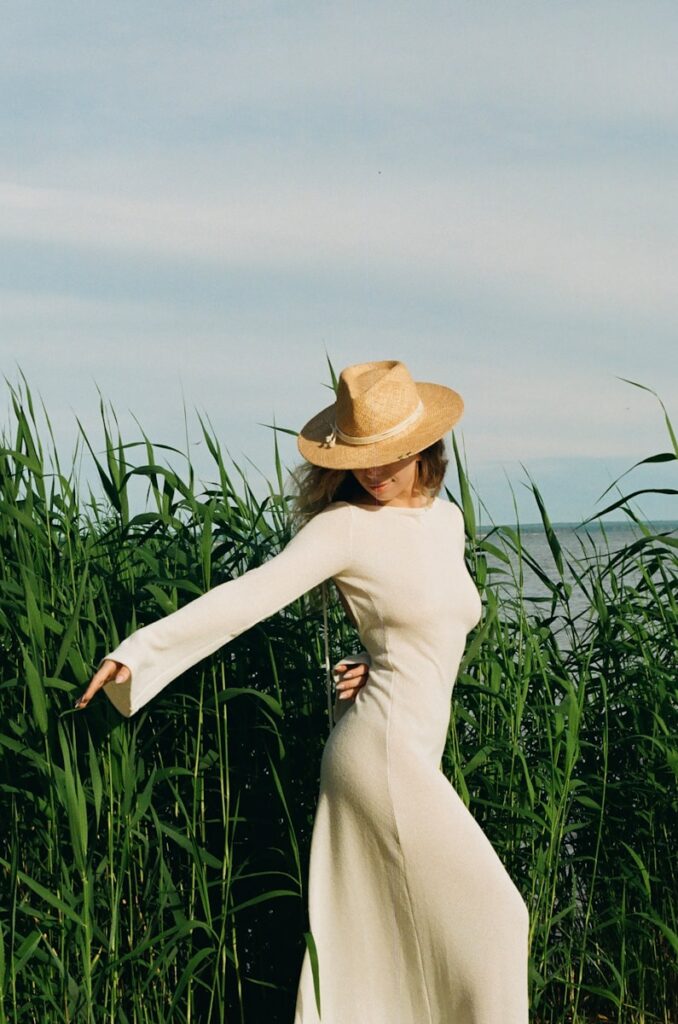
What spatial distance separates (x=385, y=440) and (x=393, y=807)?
808mm

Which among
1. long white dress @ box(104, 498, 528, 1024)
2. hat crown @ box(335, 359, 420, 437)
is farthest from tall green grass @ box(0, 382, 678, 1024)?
hat crown @ box(335, 359, 420, 437)

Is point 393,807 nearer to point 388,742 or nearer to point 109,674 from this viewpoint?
point 388,742

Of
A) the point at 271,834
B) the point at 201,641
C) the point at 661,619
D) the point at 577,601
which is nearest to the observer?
the point at 201,641

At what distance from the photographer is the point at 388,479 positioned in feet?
9.41

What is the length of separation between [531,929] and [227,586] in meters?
1.33

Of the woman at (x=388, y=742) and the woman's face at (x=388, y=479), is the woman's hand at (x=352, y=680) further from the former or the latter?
the woman's face at (x=388, y=479)

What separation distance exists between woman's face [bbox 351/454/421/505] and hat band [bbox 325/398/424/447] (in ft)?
0.22

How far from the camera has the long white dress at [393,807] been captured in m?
2.75

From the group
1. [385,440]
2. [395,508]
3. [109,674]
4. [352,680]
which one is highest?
[385,440]

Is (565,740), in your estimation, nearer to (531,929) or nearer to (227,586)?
(531,929)

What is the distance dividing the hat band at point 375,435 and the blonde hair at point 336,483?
7 centimetres

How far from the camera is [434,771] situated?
2777 millimetres

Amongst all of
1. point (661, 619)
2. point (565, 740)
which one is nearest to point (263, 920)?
point (565, 740)

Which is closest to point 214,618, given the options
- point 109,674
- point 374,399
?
point 109,674
